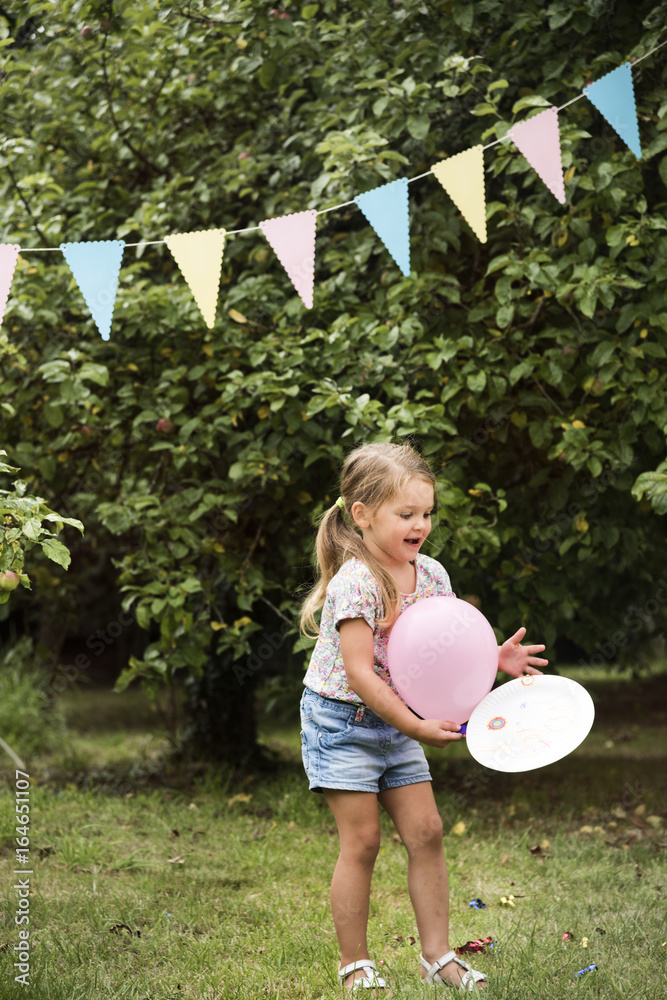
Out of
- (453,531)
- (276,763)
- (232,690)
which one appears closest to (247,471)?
(453,531)

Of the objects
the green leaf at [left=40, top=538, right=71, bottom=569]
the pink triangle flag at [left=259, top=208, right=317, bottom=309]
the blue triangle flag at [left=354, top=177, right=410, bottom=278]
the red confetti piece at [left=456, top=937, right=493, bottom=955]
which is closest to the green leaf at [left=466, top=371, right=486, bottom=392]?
the blue triangle flag at [left=354, top=177, right=410, bottom=278]

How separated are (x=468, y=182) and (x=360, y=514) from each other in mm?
1510

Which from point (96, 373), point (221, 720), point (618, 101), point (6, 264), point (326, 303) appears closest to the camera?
point (6, 264)

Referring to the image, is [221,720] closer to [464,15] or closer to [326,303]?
[326,303]

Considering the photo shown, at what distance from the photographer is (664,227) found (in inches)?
129

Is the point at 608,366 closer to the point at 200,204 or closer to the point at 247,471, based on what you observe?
the point at 247,471

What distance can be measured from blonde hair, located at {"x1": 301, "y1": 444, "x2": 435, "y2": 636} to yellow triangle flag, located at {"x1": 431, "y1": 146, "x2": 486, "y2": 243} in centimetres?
118

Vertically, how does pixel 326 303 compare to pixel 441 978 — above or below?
above

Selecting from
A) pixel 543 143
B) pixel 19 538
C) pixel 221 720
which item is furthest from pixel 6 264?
pixel 221 720

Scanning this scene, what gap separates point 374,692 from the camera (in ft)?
7.18

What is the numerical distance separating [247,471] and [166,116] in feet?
6.60

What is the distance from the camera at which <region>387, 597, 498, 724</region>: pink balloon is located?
2221mm

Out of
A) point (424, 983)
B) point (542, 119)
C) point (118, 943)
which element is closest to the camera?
point (424, 983)

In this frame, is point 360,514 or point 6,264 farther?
point 6,264
